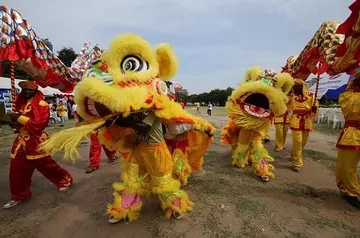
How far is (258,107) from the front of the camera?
3.76m

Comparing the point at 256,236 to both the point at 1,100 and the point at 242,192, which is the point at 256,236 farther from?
the point at 1,100

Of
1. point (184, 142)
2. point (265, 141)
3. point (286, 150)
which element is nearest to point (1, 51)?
point (184, 142)

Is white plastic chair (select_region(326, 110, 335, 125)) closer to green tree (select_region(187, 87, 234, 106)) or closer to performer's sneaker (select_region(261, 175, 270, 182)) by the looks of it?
performer's sneaker (select_region(261, 175, 270, 182))

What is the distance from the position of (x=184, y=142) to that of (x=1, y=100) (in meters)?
12.9

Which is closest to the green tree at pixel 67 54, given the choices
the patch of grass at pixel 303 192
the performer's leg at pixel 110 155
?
the performer's leg at pixel 110 155

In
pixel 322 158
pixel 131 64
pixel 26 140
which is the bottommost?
pixel 322 158

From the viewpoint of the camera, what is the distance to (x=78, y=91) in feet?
6.47

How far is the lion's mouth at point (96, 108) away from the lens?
6.97ft

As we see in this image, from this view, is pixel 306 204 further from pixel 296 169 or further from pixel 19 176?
pixel 19 176

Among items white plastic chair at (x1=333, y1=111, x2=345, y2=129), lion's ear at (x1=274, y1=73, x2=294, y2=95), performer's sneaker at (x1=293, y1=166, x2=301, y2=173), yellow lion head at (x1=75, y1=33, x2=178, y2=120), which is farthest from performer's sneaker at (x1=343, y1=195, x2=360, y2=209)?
white plastic chair at (x1=333, y1=111, x2=345, y2=129)

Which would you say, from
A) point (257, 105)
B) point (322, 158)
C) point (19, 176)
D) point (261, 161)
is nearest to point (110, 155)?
point (19, 176)

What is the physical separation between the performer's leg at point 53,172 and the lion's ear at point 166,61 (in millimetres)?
2062

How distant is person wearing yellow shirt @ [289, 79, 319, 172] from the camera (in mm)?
4428

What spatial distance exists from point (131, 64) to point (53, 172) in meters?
2.22
